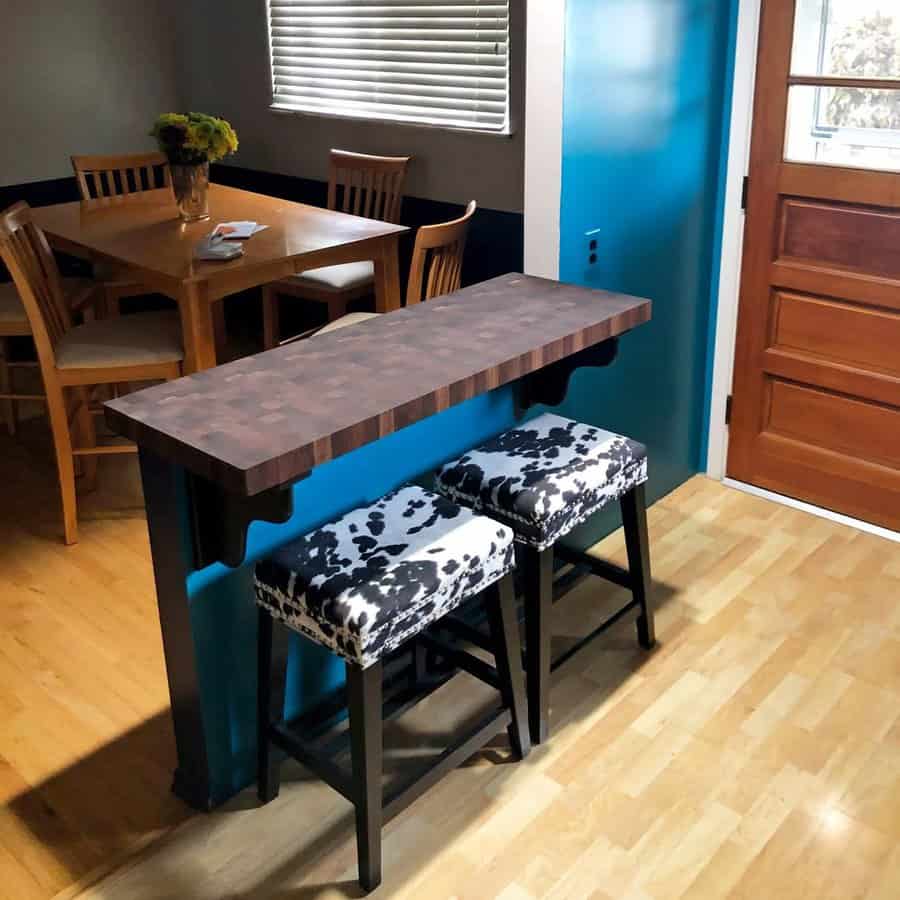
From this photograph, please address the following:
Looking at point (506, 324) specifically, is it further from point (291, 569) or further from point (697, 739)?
point (697, 739)

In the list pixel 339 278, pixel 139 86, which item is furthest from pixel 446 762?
pixel 139 86

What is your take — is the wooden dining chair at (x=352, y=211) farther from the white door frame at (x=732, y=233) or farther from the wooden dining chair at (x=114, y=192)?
the white door frame at (x=732, y=233)

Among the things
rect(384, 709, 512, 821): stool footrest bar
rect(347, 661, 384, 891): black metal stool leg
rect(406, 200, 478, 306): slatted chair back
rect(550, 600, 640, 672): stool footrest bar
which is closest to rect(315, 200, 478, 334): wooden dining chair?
rect(406, 200, 478, 306): slatted chair back

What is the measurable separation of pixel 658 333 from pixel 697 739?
1336 millimetres

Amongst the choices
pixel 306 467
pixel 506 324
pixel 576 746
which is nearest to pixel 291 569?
pixel 306 467

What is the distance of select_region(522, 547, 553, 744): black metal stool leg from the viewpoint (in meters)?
2.21

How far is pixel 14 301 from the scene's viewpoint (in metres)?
3.75

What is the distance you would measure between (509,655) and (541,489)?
350 millimetres

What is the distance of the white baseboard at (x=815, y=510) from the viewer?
3.23 m

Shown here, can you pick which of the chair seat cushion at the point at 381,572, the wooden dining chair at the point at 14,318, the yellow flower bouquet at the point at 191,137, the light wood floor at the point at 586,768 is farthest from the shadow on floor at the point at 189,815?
the yellow flower bouquet at the point at 191,137

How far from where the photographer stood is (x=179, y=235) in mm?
3549

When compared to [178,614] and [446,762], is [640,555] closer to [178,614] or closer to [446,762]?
[446,762]

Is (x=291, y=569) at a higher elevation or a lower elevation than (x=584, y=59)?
lower

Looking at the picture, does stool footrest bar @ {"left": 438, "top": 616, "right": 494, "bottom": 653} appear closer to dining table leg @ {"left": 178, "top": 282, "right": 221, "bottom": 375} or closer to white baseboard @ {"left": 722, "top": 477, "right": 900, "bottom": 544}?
dining table leg @ {"left": 178, "top": 282, "right": 221, "bottom": 375}
